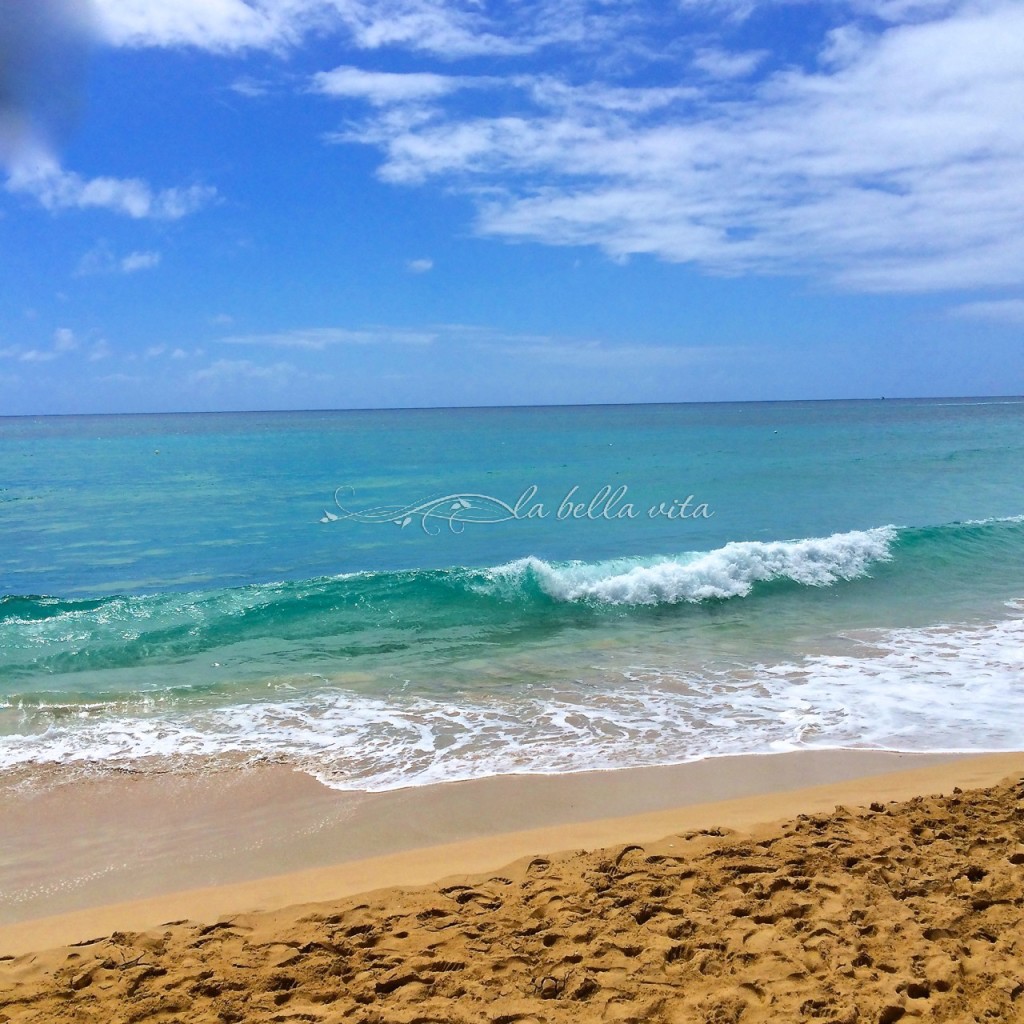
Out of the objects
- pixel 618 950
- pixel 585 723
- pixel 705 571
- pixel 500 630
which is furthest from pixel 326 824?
pixel 705 571

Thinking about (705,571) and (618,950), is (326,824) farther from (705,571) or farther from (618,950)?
(705,571)

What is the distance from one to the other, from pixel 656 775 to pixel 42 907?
480 centimetres

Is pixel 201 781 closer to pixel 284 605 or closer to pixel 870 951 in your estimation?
pixel 870 951

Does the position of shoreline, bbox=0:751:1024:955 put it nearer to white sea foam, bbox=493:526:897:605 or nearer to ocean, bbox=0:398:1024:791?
ocean, bbox=0:398:1024:791

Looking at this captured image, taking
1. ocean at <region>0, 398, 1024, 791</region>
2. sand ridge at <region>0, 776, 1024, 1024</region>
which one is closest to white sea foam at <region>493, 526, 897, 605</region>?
ocean at <region>0, 398, 1024, 791</region>

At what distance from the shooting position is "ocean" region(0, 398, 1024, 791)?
823cm

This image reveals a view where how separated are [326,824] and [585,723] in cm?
312

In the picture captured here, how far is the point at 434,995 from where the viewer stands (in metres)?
3.95

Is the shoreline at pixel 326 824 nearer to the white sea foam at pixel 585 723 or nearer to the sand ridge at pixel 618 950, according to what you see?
the white sea foam at pixel 585 723

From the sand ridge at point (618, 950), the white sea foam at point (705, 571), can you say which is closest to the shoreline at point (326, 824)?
the sand ridge at point (618, 950)

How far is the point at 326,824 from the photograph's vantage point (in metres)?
6.44

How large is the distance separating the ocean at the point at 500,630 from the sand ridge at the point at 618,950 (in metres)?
2.43

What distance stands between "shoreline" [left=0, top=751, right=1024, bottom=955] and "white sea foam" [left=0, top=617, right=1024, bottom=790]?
0.42m

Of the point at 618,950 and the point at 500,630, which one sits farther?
the point at 500,630
